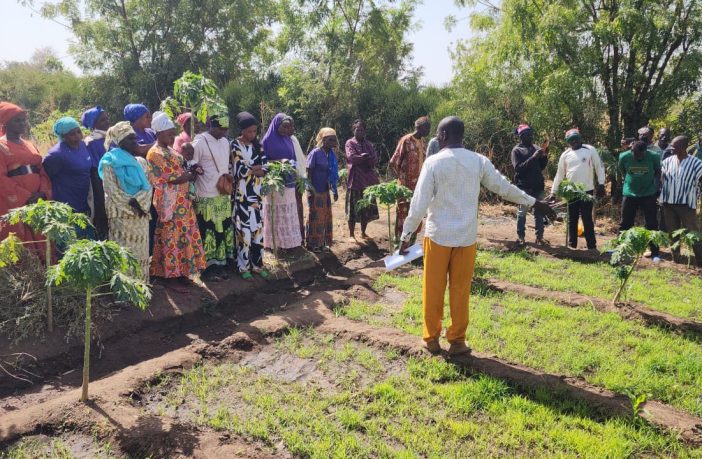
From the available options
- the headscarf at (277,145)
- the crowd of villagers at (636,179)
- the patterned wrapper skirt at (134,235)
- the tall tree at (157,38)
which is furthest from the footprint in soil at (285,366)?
the tall tree at (157,38)

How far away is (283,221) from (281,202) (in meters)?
0.26

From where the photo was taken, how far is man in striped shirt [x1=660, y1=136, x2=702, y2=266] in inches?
297

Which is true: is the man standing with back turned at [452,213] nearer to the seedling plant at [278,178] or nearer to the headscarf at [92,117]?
the seedling plant at [278,178]

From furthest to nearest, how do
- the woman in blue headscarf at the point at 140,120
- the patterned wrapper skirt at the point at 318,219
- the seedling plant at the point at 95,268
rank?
the patterned wrapper skirt at the point at 318,219, the woman in blue headscarf at the point at 140,120, the seedling plant at the point at 95,268

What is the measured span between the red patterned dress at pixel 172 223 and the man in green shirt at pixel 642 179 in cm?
623

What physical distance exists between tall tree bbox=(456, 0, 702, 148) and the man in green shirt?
341 cm

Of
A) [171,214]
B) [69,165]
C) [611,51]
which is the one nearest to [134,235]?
[171,214]

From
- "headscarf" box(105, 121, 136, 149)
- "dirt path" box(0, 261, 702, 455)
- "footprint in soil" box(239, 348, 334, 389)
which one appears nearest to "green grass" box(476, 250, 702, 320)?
"dirt path" box(0, 261, 702, 455)

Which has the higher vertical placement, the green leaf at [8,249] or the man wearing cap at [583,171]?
the man wearing cap at [583,171]

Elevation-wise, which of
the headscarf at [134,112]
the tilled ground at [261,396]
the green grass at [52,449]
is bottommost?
the green grass at [52,449]

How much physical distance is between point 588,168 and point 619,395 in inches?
191

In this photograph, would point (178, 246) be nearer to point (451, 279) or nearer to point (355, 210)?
point (451, 279)

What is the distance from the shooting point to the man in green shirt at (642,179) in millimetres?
7863

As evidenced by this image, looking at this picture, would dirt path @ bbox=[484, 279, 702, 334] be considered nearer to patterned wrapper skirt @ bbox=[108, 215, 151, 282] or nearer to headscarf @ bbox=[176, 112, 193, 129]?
patterned wrapper skirt @ bbox=[108, 215, 151, 282]
